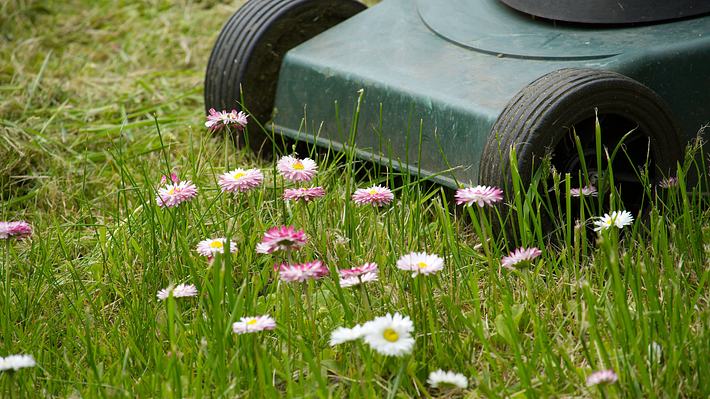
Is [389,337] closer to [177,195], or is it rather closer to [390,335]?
[390,335]

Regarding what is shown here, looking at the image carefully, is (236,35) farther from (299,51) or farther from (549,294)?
(549,294)

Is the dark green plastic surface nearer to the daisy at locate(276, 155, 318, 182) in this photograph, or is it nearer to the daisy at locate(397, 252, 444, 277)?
the daisy at locate(276, 155, 318, 182)

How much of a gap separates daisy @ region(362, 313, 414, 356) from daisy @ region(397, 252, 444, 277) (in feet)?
0.49

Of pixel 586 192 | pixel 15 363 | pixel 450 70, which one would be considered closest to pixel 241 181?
pixel 15 363

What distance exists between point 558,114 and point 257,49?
909 millimetres

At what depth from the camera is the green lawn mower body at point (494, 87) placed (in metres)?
1.95

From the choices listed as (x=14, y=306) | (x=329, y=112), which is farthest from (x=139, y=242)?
(x=329, y=112)

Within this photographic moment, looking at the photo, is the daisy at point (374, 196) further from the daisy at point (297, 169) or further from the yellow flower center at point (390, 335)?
the yellow flower center at point (390, 335)

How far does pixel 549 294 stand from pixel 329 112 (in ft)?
2.88

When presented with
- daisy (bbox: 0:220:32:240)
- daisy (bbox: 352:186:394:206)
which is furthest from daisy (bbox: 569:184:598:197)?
daisy (bbox: 0:220:32:240)

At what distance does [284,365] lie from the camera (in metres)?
1.45

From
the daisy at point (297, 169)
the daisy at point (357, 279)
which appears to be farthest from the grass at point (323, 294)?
the daisy at point (297, 169)

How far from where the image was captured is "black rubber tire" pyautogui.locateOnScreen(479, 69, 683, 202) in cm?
190

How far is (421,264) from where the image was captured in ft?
4.59
